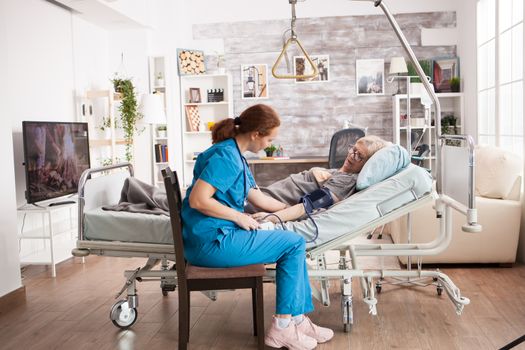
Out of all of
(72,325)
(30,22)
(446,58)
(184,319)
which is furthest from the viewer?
(446,58)

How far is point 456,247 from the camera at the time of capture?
174 inches

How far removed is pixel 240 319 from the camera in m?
3.40

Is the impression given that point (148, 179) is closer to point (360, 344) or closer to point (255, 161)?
point (255, 161)

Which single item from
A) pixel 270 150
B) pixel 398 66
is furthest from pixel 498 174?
pixel 270 150

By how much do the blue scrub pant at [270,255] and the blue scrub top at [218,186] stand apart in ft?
0.13

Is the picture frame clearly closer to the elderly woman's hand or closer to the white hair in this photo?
the white hair

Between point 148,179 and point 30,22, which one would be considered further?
point 148,179

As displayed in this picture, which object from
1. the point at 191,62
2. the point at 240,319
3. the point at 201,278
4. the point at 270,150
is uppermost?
the point at 191,62

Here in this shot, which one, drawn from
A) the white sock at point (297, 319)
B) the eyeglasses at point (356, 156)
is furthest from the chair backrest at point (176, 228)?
the eyeglasses at point (356, 156)

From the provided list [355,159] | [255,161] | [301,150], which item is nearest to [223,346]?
[355,159]

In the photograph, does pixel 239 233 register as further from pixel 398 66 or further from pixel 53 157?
pixel 398 66

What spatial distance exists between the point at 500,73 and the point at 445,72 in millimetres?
1781

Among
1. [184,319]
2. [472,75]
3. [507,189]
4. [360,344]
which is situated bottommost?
[360,344]

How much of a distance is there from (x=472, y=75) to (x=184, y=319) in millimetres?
4778
